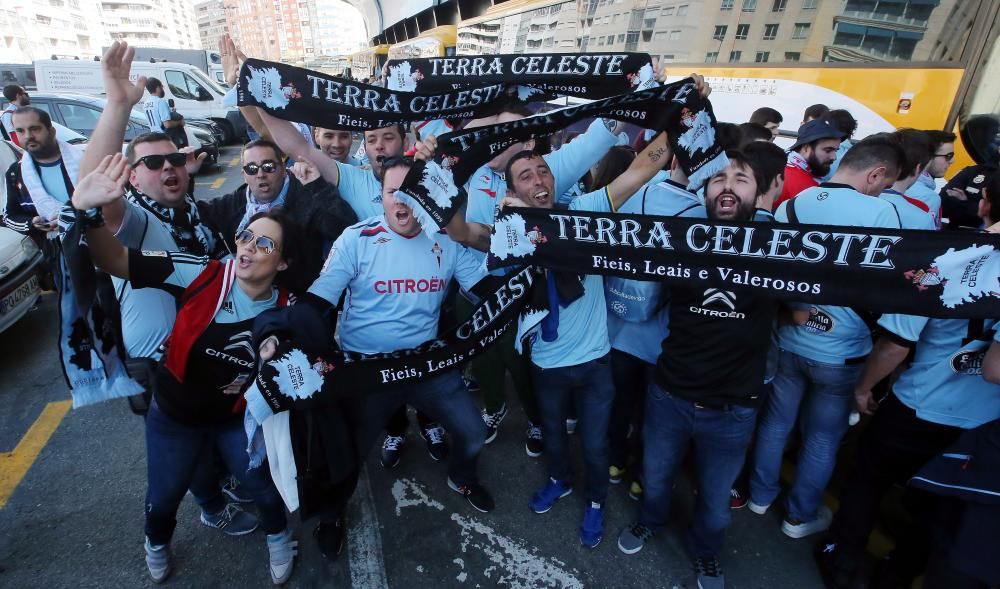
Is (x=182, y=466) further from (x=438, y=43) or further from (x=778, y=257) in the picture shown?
(x=438, y=43)

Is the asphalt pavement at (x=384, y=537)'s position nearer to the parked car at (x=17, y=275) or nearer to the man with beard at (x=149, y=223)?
the man with beard at (x=149, y=223)

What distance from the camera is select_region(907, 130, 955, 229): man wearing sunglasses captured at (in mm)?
3879

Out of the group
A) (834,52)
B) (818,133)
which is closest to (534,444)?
(818,133)

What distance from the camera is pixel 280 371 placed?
84.7 inches

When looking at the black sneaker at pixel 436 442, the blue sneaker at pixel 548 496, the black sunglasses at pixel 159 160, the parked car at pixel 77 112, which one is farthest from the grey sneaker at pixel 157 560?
the parked car at pixel 77 112

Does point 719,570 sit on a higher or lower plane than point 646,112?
lower

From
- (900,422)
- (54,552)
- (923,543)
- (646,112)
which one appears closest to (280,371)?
(54,552)

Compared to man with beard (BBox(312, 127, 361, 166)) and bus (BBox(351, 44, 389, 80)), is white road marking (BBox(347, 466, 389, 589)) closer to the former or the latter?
man with beard (BBox(312, 127, 361, 166))

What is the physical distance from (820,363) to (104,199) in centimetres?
332

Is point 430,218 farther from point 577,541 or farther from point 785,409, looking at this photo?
point 785,409

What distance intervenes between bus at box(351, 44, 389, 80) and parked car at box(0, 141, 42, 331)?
17.6 metres

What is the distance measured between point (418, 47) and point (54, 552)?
21066 millimetres

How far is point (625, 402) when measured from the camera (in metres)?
3.17

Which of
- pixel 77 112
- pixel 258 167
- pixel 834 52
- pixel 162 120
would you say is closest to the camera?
pixel 258 167
